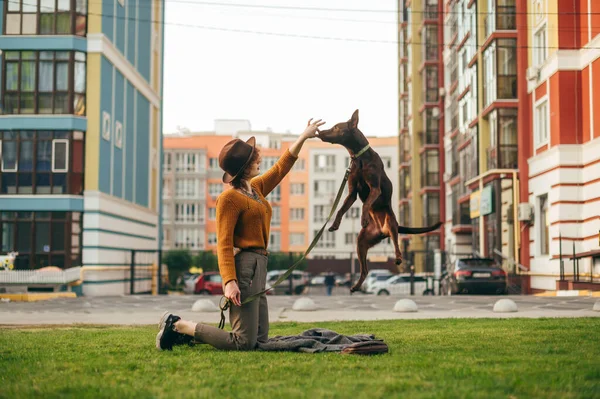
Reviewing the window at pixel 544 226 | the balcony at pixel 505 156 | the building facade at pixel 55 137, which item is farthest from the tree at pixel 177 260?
the window at pixel 544 226

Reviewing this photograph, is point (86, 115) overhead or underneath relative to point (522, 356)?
overhead

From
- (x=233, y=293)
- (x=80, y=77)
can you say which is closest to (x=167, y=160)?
(x=80, y=77)

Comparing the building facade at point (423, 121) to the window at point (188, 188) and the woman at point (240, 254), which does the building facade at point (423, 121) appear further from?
the woman at point (240, 254)

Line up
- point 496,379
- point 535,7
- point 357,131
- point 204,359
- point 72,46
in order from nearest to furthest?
point 496,379, point 204,359, point 357,131, point 535,7, point 72,46

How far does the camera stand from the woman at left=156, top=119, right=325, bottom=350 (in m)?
7.37

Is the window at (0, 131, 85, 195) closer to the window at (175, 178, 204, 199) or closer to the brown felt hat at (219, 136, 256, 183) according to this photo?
the brown felt hat at (219, 136, 256, 183)

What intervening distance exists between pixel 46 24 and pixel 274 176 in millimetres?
27364

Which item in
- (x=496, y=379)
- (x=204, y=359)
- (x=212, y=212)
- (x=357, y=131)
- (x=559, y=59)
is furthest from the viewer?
(x=212, y=212)

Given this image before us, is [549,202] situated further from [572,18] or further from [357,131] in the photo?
[357,131]

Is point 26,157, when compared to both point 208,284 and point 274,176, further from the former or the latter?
point 274,176

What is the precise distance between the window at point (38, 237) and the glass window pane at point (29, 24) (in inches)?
282

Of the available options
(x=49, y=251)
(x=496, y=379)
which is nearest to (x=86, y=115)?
(x=49, y=251)

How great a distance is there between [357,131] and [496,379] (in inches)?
106

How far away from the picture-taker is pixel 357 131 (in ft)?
23.7
